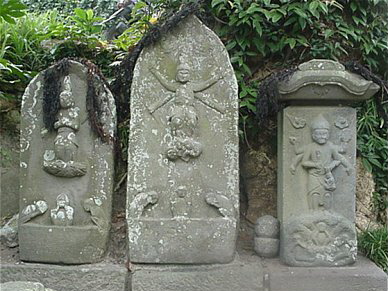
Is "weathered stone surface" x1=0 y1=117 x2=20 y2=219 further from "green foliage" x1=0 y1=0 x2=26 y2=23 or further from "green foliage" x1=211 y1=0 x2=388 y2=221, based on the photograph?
"green foliage" x1=211 y1=0 x2=388 y2=221

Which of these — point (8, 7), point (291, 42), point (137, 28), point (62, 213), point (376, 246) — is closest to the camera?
point (8, 7)

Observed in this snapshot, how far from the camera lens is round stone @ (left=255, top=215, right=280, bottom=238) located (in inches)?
138

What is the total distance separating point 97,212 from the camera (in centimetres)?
344

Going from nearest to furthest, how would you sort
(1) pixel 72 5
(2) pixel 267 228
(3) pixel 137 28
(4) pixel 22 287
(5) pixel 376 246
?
1. (4) pixel 22 287
2. (2) pixel 267 228
3. (5) pixel 376 246
4. (3) pixel 137 28
5. (1) pixel 72 5

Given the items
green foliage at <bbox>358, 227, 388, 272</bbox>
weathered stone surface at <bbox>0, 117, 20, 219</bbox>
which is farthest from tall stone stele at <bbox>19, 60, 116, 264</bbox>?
green foliage at <bbox>358, 227, 388, 272</bbox>

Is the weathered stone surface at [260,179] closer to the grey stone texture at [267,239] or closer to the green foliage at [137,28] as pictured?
the grey stone texture at [267,239]

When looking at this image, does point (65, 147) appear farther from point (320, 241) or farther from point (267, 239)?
point (320, 241)

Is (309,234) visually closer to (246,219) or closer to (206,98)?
(246,219)

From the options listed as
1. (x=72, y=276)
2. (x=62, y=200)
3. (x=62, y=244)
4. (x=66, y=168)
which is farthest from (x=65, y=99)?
(x=72, y=276)

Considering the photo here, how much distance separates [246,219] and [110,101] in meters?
1.37

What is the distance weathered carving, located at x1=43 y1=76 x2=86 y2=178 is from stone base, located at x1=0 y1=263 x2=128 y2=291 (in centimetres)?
61

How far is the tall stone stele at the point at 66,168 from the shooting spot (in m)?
3.39

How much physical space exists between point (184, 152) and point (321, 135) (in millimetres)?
901

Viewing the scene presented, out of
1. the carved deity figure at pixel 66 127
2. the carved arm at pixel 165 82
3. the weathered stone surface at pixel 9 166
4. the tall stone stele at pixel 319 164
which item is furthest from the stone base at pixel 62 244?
the tall stone stele at pixel 319 164
